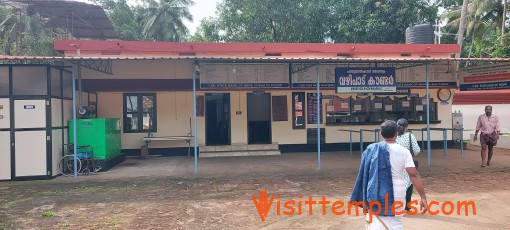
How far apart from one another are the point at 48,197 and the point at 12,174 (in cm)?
208

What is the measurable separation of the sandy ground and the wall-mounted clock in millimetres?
2664

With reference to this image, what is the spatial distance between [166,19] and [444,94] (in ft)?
75.5

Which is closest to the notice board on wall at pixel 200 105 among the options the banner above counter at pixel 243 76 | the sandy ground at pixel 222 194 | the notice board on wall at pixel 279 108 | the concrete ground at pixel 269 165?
the banner above counter at pixel 243 76

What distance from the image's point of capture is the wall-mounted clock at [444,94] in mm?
13116

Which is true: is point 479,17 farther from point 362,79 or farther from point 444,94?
point 362,79

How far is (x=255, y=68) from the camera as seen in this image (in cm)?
1220

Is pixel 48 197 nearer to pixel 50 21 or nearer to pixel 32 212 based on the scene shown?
pixel 32 212

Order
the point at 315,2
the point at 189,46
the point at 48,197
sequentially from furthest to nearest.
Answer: the point at 315,2
the point at 189,46
the point at 48,197

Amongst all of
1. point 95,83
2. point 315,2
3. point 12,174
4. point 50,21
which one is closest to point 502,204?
point 12,174

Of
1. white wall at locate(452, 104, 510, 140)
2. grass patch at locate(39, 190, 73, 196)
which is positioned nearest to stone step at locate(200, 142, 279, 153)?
grass patch at locate(39, 190, 73, 196)

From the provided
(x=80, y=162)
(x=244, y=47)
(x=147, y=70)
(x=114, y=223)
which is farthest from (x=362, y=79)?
(x=80, y=162)

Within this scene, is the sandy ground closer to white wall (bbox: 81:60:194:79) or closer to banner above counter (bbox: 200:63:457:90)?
banner above counter (bbox: 200:63:457:90)

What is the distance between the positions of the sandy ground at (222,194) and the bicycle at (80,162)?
540 millimetres

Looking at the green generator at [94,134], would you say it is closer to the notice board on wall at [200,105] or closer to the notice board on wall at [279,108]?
the notice board on wall at [200,105]
